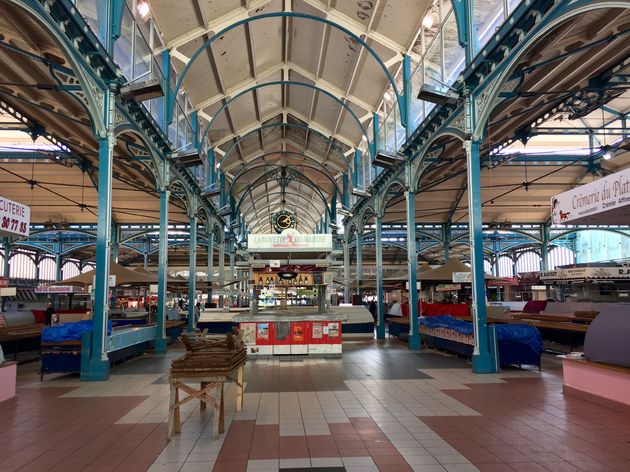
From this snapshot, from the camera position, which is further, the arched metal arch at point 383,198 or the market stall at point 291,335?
the arched metal arch at point 383,198

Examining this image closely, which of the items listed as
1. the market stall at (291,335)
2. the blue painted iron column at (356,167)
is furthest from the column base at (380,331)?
the blue painted iron column at (356,167)

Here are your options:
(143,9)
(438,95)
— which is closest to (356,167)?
(143,9)

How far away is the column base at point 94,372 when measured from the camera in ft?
35.4

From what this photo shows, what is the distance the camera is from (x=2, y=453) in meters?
5.64

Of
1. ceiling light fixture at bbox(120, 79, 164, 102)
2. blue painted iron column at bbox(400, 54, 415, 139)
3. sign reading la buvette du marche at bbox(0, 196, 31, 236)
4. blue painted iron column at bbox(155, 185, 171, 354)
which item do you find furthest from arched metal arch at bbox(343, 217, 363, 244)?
sign reading la buvette du marche at bbox(0, 196, 31, 236)

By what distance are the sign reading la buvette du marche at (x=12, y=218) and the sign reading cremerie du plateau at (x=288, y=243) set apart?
21.6ft

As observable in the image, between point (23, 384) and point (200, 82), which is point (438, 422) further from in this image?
point (200, 82)

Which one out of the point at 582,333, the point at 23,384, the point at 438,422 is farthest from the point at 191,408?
the point at 582,333

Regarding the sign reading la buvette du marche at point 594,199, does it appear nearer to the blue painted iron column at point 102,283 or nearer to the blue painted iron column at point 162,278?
the blue painted iron column at point 102,283

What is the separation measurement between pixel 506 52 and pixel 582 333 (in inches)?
360

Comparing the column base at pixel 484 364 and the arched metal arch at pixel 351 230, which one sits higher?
the arched metal arch at pixel 351 230

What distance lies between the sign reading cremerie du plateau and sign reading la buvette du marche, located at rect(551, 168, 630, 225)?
284 inches

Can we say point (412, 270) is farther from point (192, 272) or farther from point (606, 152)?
point (606, 152)

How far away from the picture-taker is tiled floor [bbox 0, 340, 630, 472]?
523 centimetres
